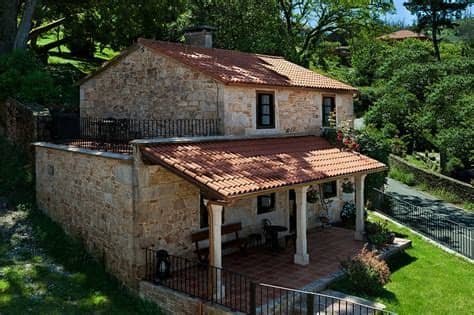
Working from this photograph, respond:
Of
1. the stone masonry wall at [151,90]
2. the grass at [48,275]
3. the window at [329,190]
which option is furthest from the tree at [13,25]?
the window at [329,190]

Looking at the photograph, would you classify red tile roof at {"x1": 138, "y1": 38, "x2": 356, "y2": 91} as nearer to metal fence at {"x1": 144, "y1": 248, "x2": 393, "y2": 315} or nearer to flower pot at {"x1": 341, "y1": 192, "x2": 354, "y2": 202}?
flower pot at {"x1": 341, "y1": 192, "x2": 354, "y2": 202}

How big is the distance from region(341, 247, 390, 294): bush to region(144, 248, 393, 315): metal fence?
3.73 ft

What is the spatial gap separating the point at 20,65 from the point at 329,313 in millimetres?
17791

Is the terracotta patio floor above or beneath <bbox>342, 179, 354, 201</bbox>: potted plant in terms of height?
beneath


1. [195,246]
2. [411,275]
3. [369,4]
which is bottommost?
[411,275]

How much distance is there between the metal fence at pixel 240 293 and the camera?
9.48m

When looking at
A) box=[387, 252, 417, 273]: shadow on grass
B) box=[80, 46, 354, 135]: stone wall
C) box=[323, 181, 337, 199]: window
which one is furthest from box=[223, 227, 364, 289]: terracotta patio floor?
box=[80, 46, 354, 135]: stone wall

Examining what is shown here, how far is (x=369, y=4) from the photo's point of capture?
1560 inches

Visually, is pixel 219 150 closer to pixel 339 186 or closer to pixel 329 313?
pixel 329 313

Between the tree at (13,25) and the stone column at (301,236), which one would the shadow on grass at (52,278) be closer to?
the stone column at (301,236)

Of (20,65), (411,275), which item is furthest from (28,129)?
(411,275)

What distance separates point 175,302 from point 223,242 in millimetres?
3635

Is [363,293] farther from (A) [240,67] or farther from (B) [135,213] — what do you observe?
(A) [240,67]

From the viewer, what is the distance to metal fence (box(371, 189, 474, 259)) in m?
17.3
